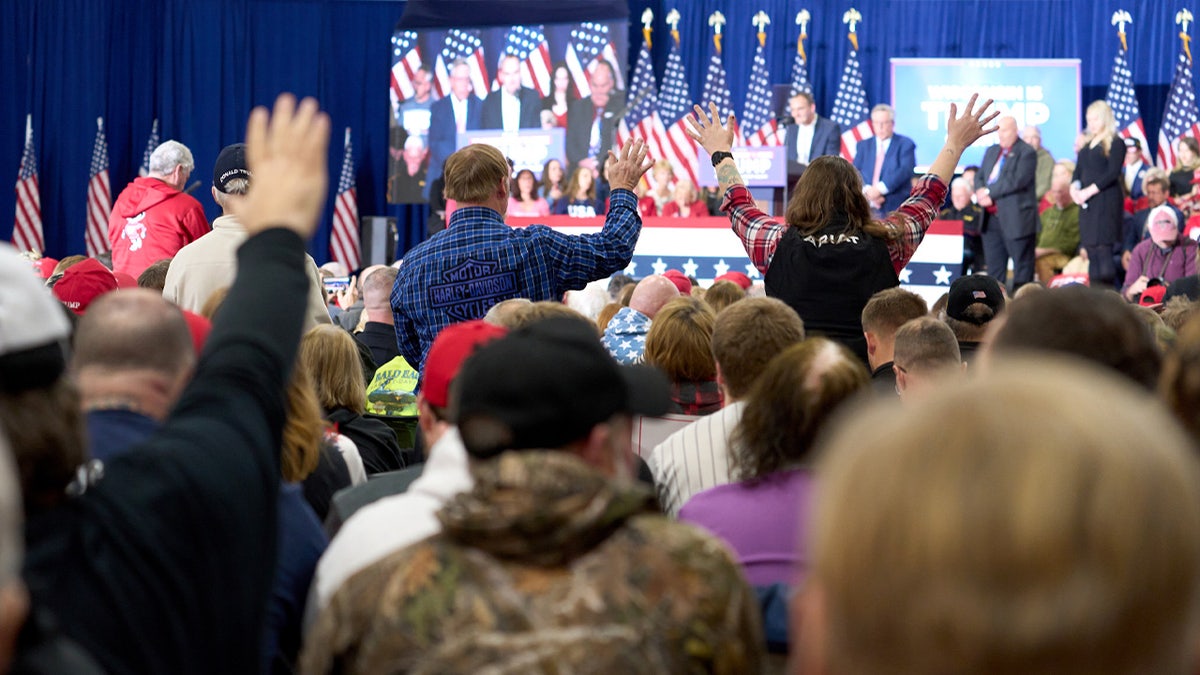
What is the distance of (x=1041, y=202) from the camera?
1215 centimetres

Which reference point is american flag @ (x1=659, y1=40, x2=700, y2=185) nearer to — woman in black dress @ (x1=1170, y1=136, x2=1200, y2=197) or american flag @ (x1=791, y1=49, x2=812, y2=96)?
american flag @ (x1=791, y1=49, x2=812, y2=96)

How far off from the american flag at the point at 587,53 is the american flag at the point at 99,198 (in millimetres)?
4923

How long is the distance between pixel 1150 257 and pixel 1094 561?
9.76m

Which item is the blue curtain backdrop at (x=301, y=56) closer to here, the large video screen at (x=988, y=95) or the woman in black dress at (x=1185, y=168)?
the large video screen at (x=988, y=95)

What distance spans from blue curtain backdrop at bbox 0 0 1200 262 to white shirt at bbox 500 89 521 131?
93cm

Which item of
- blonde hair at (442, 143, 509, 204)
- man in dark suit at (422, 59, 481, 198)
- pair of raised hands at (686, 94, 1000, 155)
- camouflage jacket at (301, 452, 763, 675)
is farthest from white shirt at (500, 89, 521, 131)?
camouflage jacket at (301, 452, 763, 675)

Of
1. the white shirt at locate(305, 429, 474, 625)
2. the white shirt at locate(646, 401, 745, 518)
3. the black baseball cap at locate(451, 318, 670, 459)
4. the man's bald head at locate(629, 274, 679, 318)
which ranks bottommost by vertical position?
the white shirt at locate(646, 401, 745, 518)

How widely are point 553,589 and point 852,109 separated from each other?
12.5 meters

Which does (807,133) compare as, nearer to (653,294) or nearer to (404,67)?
(404,67)

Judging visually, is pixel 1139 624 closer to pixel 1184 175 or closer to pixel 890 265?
pixel 890 265

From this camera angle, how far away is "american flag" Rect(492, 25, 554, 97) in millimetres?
13664

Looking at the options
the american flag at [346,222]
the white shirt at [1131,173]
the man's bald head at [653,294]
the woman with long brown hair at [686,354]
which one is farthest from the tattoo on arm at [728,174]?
the american flag at [346,222]

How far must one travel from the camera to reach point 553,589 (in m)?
1.24

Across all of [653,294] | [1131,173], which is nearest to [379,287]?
[653,294]
